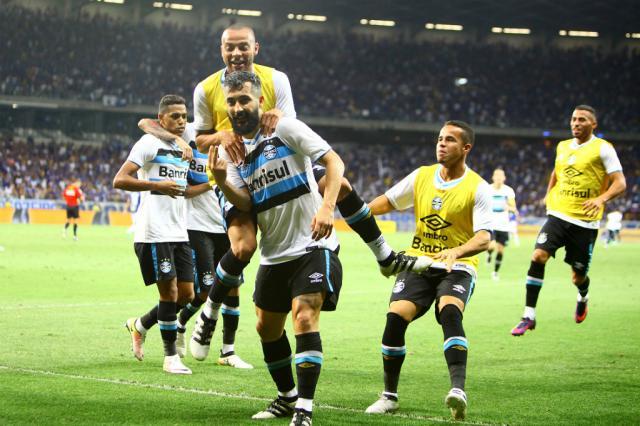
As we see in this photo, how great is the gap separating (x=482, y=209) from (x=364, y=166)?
185 ft

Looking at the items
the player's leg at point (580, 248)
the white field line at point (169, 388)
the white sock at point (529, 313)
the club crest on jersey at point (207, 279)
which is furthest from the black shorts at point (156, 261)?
the player's leg at point (580, 248)

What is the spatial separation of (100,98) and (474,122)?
85.2 ft

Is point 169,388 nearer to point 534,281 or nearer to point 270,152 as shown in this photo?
point 270,152

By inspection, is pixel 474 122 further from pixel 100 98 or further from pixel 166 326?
pixel 166 326

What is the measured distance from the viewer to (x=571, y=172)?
37.2ft

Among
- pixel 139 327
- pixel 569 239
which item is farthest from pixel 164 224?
pixel 569 239

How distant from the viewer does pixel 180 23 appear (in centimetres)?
6525

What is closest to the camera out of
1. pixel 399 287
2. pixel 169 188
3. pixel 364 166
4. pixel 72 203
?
pixel 399 287

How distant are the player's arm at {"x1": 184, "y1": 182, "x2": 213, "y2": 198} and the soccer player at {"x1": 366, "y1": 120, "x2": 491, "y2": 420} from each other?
2444mm

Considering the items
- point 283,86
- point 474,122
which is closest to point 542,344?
point 283,86

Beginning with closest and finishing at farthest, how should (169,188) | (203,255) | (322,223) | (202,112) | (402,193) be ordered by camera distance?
(322,223)
(402,193)
(202,112)
(169,188)
(203,255)

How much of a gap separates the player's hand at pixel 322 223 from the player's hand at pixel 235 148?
0.76 m

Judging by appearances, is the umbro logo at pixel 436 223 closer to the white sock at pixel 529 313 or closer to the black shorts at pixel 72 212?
the white sock at pixel 529 313

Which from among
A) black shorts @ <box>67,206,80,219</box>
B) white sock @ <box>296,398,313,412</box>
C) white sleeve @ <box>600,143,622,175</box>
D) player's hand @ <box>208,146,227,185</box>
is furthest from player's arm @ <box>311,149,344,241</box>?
black shorts @ <box>67,206,80,219</box>
